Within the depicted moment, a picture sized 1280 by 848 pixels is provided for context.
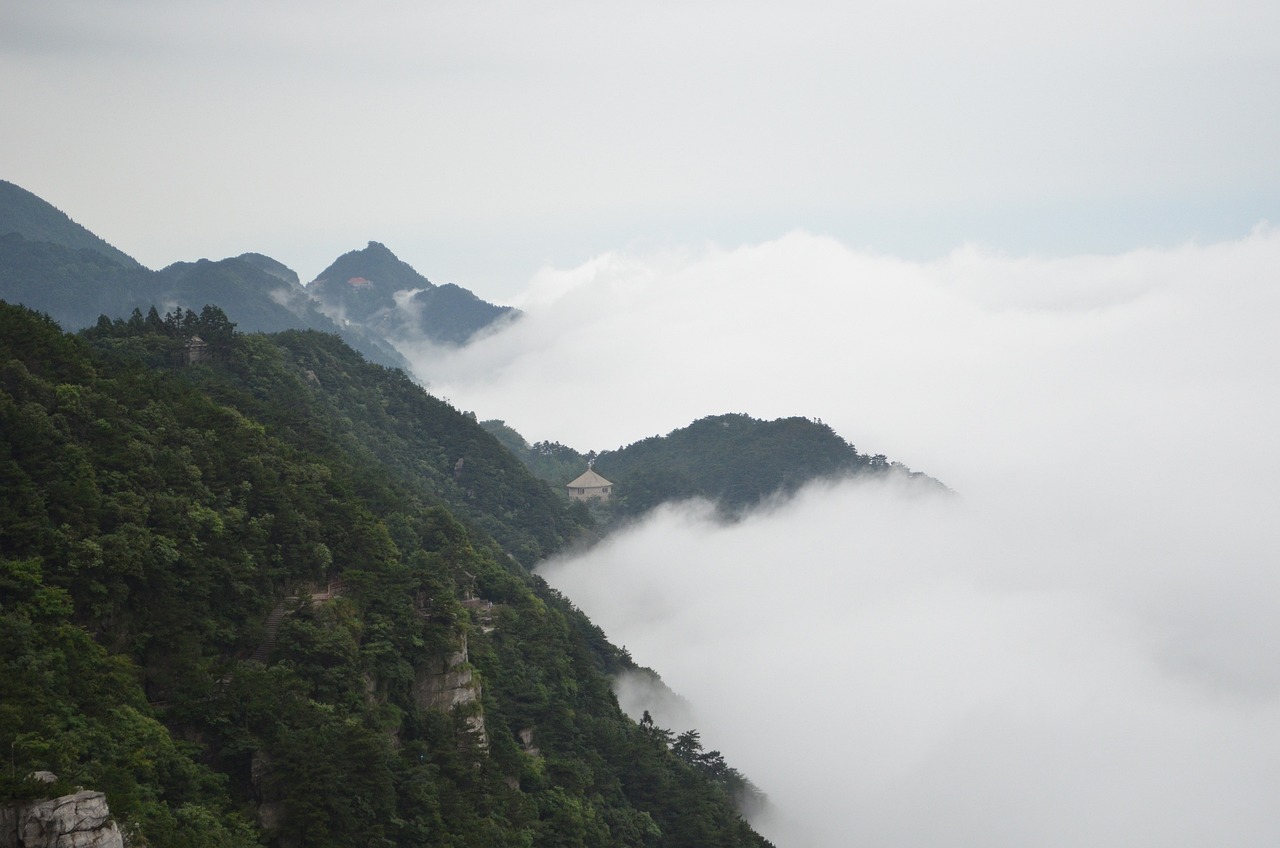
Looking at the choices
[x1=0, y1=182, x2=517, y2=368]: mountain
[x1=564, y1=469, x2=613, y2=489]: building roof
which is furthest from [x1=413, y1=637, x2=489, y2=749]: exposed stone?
[x1=0, y1=182, x2=517, y2=368]: mountain

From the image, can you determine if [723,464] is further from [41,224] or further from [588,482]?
[41,224]

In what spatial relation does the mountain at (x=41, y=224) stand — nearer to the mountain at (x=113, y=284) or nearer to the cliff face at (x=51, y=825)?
the mountain at (x=113, y=284)

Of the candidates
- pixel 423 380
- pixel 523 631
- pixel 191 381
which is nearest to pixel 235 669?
pixel 523 631

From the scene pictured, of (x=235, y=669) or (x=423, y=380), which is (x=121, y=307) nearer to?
(x=423, y=380)

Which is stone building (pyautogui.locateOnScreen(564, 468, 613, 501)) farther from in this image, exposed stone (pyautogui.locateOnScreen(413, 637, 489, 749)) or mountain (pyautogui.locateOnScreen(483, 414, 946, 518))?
exposed stone (pyautogui.locateOnScreen(413, 637, 489, 749))

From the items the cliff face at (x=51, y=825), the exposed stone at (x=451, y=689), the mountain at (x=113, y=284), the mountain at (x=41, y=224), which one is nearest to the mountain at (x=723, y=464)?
the mountain at (x=113, y=284)

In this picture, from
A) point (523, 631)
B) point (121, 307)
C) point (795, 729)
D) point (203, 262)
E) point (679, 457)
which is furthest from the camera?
point (203, 262)
